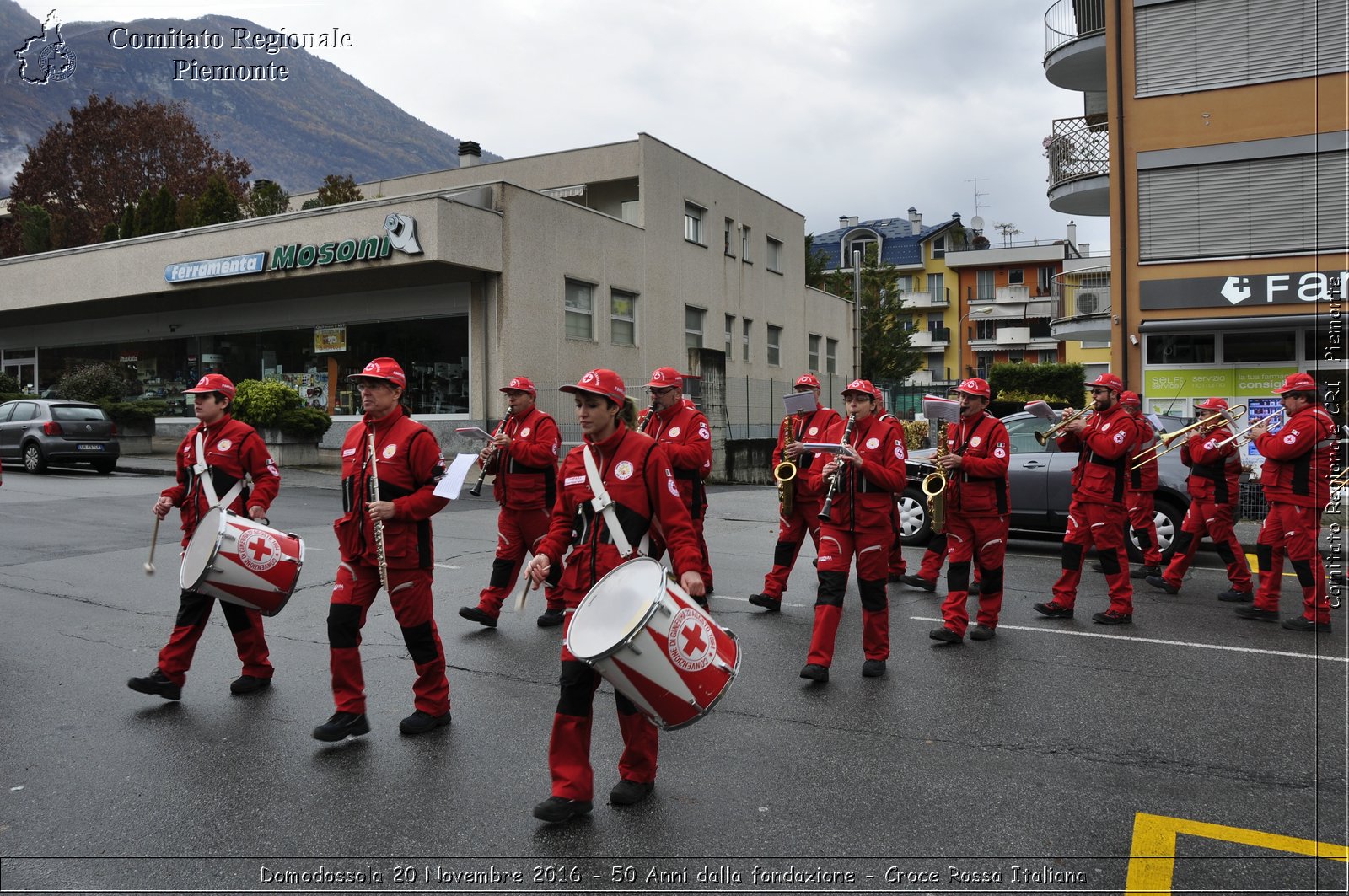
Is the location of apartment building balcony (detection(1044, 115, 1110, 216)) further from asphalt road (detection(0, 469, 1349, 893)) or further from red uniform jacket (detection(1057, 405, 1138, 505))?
asphalt road (detection(0, 469, 1349, 893))

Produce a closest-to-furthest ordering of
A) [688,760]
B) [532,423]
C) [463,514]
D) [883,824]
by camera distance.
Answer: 1. [883,824]
2. [688,760]
3. [532,423]
4. [463,514]

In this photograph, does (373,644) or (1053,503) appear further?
(1053,503)

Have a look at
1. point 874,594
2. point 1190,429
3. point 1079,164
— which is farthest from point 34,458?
point 1079,164

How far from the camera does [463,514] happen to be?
15.3 meters

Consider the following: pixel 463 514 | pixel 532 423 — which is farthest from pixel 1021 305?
pixel 532 423

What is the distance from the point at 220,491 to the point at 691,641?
3558 millimetres

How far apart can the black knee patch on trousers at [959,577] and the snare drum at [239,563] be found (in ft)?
14.7

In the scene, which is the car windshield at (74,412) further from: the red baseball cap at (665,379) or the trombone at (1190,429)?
the trombone at (1190,429)

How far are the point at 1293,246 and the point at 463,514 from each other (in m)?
15.8

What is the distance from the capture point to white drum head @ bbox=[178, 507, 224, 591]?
543 centimetres

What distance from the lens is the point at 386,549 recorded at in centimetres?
510

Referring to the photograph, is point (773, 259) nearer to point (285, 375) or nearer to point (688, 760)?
point (285, 375)

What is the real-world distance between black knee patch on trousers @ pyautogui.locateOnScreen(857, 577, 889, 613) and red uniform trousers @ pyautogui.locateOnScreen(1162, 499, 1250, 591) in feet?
15.0

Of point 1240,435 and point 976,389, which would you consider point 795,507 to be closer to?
point 976,389
